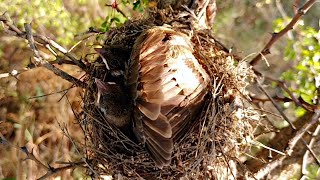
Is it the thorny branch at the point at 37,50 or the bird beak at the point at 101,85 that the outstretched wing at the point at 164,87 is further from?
the thorny branch at the point at 37,50

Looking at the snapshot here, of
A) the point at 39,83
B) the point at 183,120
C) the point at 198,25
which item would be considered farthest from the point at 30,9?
the point at 183,120

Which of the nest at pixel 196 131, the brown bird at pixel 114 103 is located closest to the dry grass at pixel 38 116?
the nest at pixel 196 131

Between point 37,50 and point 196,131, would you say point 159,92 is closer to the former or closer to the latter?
point 196,131

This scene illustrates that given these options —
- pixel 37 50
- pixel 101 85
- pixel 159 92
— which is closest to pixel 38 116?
pixel 37 50

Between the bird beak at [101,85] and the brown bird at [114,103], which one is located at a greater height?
the bird beak at [101,85]

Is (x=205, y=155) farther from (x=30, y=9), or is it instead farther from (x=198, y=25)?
(x=30, y=9)

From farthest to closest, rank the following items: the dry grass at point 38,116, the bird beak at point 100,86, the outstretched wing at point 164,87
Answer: the dry grass at point 38,116
the bird beak at point 100,86
the outstretched wing at point 164,87
